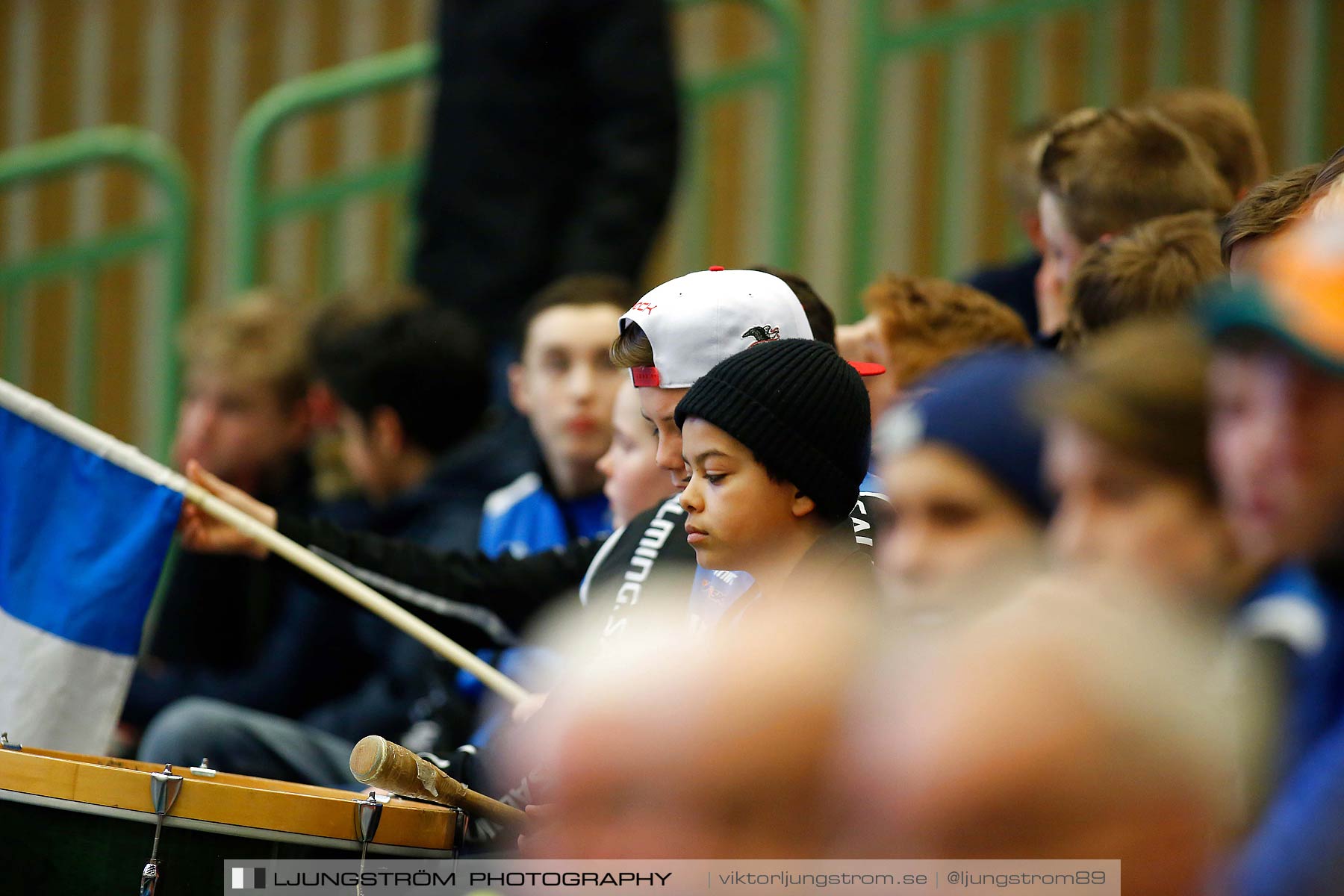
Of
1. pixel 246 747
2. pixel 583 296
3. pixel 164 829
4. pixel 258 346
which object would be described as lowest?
pixel 164 829

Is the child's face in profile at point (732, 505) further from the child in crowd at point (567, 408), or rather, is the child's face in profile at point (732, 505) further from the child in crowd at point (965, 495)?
the child in crowd at point (567, 408)

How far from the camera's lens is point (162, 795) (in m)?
2.18

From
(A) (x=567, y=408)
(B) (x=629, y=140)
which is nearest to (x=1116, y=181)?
(A) (x=567, y=408)

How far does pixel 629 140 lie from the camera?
4410 millimetres

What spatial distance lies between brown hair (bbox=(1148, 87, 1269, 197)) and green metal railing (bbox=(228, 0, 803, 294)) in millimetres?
1511

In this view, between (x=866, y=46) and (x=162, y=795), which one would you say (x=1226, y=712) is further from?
(x=866, y=46)

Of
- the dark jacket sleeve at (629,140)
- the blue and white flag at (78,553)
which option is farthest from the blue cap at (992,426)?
the dark jacket sleeve at (629,140)

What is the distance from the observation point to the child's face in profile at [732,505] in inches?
84.1

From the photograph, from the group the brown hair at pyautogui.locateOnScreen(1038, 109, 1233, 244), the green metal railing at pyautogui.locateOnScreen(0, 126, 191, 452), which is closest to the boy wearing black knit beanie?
the brown hair at pyautogui.locateOnScreen(1038, 109, 1233, 244)

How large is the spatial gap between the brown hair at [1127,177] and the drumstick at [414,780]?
1.42 meters

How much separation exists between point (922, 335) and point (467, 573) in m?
0.83

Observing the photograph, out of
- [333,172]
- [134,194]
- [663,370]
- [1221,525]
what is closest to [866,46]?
[333,172]

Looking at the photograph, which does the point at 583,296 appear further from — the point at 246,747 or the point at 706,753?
the point at 706,753

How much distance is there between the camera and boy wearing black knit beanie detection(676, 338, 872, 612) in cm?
212
